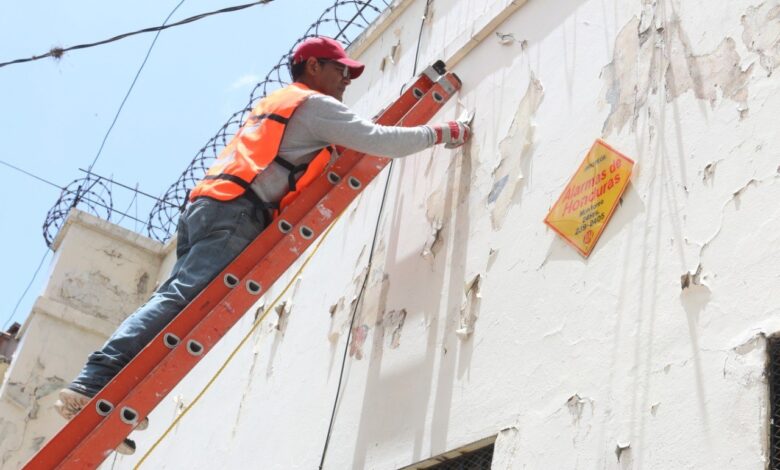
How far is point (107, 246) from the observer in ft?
30.3

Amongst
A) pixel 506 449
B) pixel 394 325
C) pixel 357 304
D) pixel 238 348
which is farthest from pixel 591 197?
pixel 238 348

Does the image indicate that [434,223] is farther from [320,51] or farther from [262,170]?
[320,51]

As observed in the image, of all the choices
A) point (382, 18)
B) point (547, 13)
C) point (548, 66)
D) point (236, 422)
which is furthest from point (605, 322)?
point (382, 18)

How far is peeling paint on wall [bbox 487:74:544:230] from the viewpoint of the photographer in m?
4.48

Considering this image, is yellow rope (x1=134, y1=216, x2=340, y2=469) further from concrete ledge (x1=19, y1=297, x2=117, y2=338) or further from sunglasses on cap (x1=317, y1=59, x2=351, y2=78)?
concrete ledge (x1=19, y1=297, x2=117, y2=338)

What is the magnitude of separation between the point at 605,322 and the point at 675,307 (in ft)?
1.01

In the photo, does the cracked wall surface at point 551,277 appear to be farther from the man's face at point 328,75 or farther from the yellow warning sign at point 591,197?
the man's face at point 328,75

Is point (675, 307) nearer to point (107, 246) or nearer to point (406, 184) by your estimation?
point (406, 184)

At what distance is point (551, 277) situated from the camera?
395 cm

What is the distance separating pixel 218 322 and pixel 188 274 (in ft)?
1.06

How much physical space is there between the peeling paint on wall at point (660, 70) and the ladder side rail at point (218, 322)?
4.19 ft

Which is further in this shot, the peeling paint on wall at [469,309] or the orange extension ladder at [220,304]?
the peeling paint on wall at [469,309]

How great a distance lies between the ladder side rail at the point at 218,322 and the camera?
3971mm

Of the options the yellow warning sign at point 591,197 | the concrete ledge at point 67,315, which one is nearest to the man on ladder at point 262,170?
the yellow warning sign at point 591,197
